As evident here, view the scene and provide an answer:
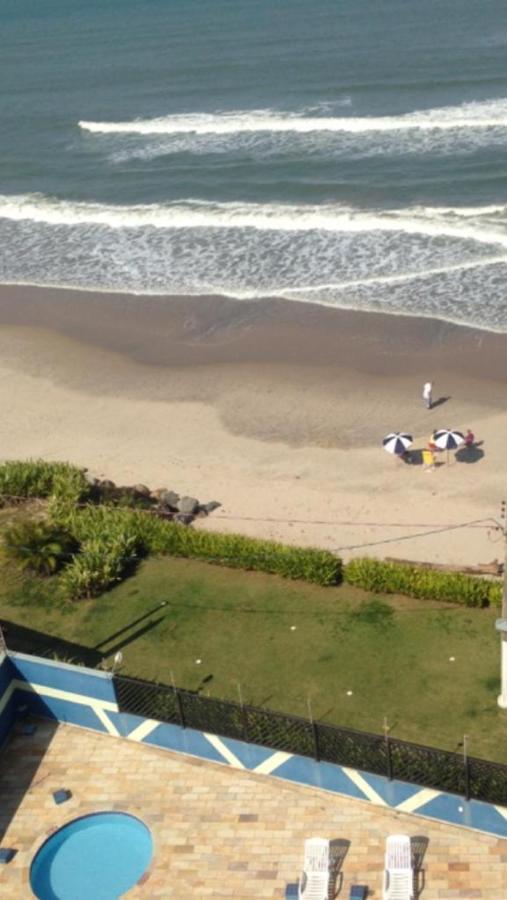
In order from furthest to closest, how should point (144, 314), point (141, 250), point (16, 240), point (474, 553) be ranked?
1. point (16, 240)
2. point (141, 250)
3. point (144, 314)
4. point (474, 553)

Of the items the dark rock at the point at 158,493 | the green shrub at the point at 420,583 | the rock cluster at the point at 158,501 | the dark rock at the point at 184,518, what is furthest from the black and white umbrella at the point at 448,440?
the dark rock at the point at 158,493

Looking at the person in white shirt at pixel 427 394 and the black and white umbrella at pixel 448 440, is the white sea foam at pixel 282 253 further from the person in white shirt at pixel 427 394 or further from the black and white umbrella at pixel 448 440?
the black and white umbrella at pixel 448 440

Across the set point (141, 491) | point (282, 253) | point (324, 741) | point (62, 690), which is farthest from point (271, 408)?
point (324, 741)

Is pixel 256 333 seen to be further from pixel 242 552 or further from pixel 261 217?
pixel 242 552

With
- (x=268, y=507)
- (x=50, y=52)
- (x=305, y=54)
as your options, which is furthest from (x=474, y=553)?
(x=50, y=52)

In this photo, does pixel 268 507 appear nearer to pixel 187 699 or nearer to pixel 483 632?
pixel 483 632

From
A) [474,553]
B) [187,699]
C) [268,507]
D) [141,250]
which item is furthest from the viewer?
[141,250]
